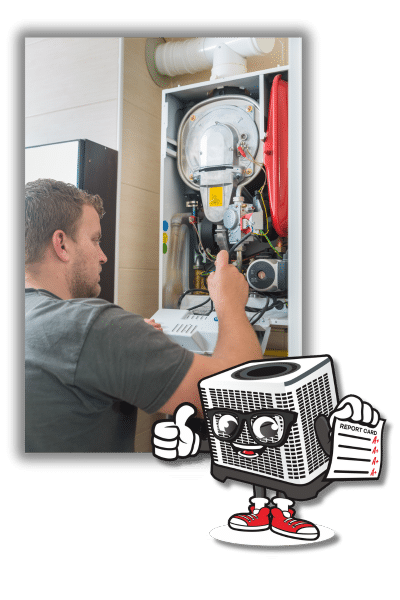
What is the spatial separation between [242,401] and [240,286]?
0.55m

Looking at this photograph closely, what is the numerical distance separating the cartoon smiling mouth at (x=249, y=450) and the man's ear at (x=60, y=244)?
0.79m

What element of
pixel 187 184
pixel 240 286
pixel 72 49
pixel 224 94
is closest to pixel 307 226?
pixel 240 286

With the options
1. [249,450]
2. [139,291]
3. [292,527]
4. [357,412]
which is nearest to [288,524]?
[292,527]

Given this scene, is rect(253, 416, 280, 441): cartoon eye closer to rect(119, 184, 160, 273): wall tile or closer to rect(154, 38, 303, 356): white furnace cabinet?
rect(154, 38, 303, 356): white furnace cabinet

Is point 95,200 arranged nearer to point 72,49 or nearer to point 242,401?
point 72,49

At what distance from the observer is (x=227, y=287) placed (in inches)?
63.3

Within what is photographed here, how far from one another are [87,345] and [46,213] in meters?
0.46

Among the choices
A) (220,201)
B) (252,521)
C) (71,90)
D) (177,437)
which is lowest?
(252,521)

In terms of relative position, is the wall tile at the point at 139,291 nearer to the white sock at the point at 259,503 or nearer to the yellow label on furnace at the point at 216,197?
the yellow label on furnace at the point at 216,197

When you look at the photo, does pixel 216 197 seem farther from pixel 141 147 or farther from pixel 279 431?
pixel 279 431

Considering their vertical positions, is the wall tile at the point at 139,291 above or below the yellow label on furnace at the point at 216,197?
below

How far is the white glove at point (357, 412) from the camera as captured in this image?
3.59ft

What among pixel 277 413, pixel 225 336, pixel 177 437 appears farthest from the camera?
pixel 225 336

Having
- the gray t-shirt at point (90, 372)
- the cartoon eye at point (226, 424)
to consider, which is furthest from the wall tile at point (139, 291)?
the cartoon eye at point (226, 424)
